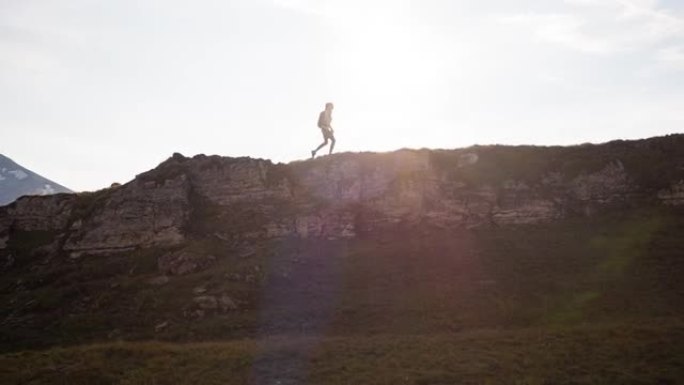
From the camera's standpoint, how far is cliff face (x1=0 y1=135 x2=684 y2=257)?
38.4m

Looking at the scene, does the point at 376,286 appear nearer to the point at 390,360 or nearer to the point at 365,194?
the point at 365,194

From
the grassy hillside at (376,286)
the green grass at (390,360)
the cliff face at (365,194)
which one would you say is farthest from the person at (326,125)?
the green grass at (390,360)

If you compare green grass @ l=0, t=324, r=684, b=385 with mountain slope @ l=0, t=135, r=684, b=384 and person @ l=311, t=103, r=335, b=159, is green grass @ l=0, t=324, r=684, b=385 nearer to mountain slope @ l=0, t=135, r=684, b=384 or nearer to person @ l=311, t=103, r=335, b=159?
mountain slope @ l=0, t=135, r=684, b=384

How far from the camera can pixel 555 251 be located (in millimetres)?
34500

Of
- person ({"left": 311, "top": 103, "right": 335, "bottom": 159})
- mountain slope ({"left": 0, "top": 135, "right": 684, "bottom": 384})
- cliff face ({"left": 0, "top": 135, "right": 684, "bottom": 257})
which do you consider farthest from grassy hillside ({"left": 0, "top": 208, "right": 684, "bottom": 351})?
person ({"left": 311, "top": 103, "right": 335, "bottom": 159})

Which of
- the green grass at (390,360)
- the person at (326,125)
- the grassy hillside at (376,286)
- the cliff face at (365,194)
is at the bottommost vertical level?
the green grass at (390,360)

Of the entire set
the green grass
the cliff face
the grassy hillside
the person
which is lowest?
the green grass

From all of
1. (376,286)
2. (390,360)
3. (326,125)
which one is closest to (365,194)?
(326,125)

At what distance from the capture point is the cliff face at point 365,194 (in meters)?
38.4

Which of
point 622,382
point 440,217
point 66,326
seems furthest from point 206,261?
point 622,382

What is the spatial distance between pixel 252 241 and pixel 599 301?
19.1 meters

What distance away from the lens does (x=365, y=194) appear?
4019cm

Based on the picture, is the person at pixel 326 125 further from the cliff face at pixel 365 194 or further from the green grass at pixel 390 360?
the green grass at pixel 390 360

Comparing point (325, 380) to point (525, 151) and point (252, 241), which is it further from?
point (525, 151)
